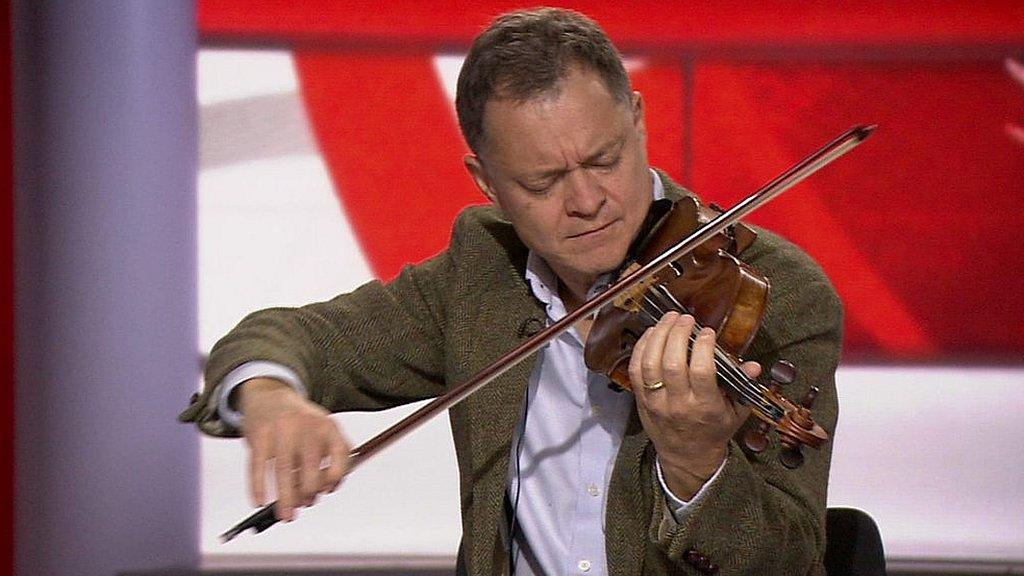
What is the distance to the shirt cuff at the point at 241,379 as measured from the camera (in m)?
1.66

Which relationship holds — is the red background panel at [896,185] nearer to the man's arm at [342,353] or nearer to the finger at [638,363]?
the man's arm at [342,353]

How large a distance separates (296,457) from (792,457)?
1.64 feet

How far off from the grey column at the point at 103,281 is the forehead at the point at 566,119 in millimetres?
1631

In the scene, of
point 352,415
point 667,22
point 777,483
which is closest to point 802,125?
point 667,22

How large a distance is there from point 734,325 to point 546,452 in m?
0.36

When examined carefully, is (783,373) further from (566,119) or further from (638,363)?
(566,119)

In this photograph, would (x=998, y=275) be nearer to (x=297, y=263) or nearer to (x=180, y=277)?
(x=297, y=263)

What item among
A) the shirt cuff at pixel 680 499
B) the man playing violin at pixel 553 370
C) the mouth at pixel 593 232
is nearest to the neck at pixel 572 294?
the man playing violin at pixel 553 370

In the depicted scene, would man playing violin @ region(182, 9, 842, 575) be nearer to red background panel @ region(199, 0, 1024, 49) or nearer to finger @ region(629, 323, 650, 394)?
finger @ region(629, 323, 650, 394)

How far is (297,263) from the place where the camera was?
127 inches

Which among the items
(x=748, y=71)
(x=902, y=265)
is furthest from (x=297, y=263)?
(x=902, y=265)

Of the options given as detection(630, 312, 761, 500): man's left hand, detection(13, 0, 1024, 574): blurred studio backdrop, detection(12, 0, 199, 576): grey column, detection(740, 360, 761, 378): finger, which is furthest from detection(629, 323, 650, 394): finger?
detection(12, 0, 199, 576): grey column

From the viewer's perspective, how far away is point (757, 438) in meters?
1.46

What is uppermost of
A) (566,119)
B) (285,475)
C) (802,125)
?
(802,125)
